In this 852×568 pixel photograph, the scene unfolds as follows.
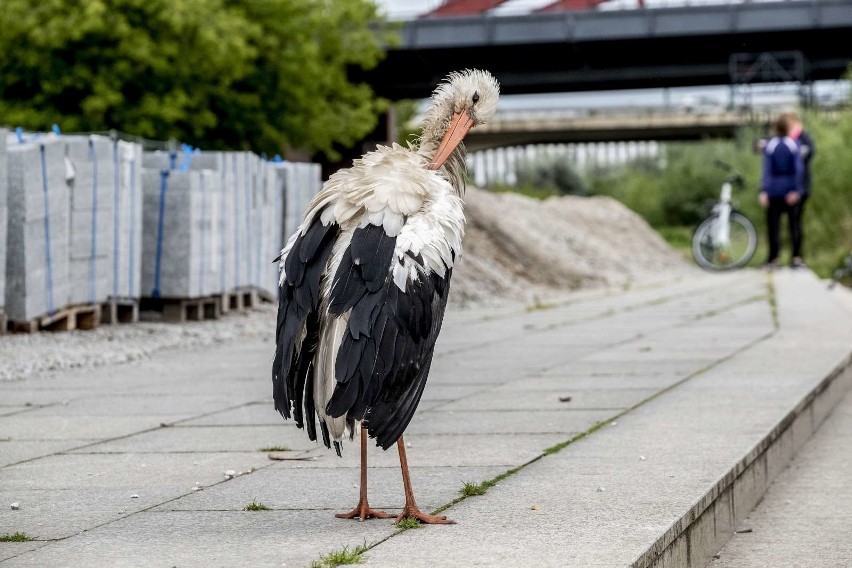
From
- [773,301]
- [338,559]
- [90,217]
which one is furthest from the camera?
[773,301]

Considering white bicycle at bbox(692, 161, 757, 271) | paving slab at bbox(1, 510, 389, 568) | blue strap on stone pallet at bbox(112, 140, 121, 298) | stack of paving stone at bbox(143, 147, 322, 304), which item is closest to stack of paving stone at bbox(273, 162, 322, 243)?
stack of paving stone at bbox(143, 147, 322, 304)

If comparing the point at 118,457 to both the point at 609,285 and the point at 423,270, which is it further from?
the point at 609,285

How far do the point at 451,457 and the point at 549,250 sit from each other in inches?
971

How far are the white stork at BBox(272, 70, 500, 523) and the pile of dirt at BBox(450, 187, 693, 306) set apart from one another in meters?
15.1

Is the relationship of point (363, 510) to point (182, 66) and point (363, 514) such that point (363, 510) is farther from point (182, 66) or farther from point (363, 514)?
point (182, 66)

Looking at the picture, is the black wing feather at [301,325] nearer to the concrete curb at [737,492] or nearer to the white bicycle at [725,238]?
the concrete curb at [737,492]

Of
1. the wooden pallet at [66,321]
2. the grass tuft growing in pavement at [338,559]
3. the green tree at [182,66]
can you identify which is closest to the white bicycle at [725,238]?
the wooden pallet at [66,321]

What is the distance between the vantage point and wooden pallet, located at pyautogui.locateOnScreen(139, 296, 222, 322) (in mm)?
15456

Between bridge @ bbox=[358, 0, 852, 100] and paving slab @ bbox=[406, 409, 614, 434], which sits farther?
bridge @ bbox=[358, 0, 852, 100]

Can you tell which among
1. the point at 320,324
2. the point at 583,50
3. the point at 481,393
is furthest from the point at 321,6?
the point at 320,324

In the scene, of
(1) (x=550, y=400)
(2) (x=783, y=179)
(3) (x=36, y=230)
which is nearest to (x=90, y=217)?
(3) (x=36, y=230)

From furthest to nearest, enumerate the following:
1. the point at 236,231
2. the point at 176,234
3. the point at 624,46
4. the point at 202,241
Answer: the point at 624,46 < the point at 236,231 < the point at 202,241 < the point at 176,234

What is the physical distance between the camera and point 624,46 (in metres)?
57.0

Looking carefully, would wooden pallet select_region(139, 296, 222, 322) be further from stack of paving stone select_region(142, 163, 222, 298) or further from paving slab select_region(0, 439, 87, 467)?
paving slab select_region(0, 439, 87, 467)
